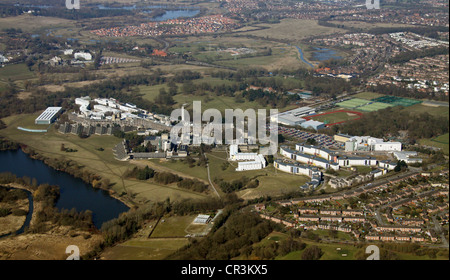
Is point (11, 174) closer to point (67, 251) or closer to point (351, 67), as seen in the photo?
point (67, 251)

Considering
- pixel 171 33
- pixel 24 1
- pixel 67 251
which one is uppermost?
pixel 24 1

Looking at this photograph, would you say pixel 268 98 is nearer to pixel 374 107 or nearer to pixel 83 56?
pixel 374 107

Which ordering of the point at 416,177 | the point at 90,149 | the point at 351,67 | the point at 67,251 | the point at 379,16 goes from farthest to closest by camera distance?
the point at 379,16
the point at 351,67
the point at 90,149
the point at 416,177
the point at 67,251

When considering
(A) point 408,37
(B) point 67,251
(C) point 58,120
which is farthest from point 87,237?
(A) point 408,37

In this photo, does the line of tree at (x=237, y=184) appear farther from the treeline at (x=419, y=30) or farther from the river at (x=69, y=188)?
the treeline at (x=419, y=30)

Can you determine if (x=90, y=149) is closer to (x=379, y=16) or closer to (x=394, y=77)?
(x=394, y=77)

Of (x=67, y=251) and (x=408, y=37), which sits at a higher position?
(x=408, y=37)

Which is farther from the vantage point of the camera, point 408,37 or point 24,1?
point 24,1

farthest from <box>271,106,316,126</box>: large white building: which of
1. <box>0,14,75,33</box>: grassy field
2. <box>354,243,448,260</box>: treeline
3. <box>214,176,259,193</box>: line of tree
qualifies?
<box>0,14,75,33</box>: grassy field

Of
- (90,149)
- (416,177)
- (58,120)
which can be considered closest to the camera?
(416,177)
